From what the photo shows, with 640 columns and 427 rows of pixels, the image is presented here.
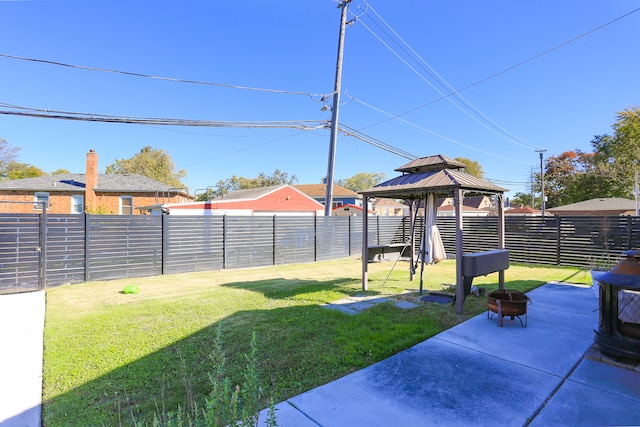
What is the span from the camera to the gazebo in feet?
16.1

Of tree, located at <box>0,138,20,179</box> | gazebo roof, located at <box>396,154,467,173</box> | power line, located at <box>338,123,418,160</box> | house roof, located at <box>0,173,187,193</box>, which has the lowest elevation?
gazebo roof, located at <box>396,154,467,173</box>

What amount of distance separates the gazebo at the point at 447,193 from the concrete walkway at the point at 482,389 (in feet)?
4.22

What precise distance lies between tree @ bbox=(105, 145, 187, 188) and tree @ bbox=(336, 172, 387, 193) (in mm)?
38709

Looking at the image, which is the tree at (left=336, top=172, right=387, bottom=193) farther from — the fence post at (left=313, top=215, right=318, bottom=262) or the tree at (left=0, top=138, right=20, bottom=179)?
the fence post at (left=313, top=215, right=318, bottom=262)

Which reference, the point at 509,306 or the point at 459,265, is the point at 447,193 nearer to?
the point at 459,265

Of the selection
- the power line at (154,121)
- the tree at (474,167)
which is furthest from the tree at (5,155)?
the tree at (474,167)

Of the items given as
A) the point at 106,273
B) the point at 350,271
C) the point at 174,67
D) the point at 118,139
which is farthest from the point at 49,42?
the point at 118,139


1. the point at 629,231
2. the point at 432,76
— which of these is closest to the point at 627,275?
the point at 629,231

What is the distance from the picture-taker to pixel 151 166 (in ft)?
118

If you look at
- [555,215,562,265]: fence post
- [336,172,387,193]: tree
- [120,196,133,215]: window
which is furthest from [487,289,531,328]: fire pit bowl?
[336,172,387,193]: tree

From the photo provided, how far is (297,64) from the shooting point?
52.7 ft

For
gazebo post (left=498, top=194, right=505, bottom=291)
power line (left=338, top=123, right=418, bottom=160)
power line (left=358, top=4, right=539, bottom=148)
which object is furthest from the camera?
power line (left=338, top=123, right=418, bottom=160)

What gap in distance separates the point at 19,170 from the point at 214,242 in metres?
34.9

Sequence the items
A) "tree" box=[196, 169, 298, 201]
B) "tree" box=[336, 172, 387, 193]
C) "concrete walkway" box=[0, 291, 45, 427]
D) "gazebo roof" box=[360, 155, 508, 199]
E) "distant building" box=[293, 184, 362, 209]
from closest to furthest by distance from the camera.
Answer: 1. "concrete walkway" box=[0, 291, 45, 427]
2. "gazebo roof" box=[360, 155, 508, 199]
3. "distant building" box=[293, 184, 362, 209]
4. "tree" box=[196, 169, 298, 201]
5. "tree" box=[336, 172, 387, 193]
